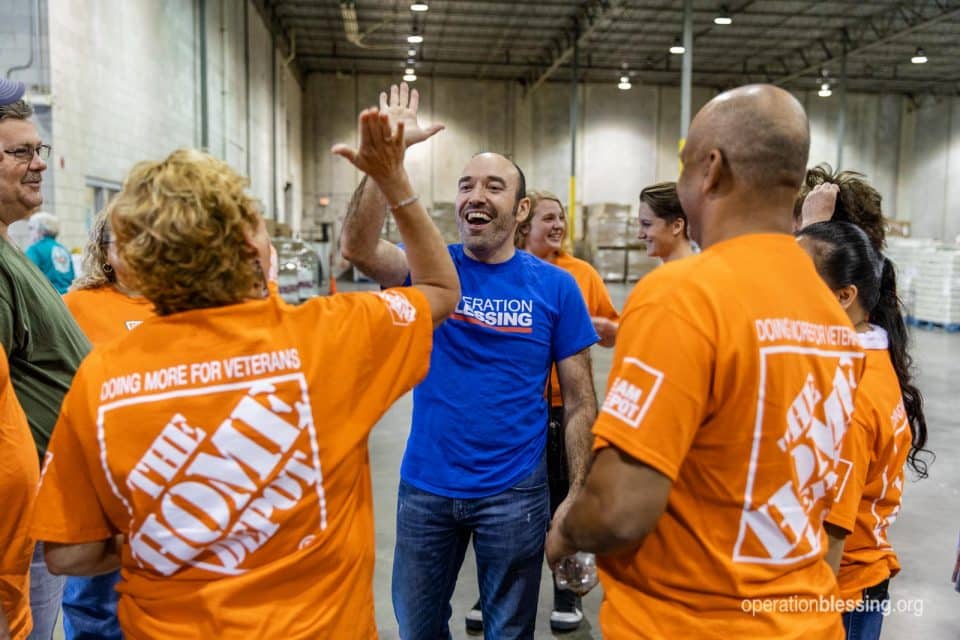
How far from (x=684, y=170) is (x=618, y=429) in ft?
1.90

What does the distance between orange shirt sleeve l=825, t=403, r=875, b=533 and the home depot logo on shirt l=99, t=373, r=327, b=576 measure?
3.73ft

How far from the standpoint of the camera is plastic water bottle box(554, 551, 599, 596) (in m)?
1.90

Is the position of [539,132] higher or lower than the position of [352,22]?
lower

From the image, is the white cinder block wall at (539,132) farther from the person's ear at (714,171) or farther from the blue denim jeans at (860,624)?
the person's ear at (714,171)

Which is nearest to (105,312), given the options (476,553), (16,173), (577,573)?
(16,173)

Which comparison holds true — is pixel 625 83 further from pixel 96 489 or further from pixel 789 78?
pixel 96 489

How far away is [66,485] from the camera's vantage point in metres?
1.37

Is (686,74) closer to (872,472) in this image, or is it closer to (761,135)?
(872,472)

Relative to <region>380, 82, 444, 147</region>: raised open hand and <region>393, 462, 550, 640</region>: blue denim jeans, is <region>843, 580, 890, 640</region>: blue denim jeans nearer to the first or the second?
<region>393, 462, 550, 640</region>: blue denim jeans

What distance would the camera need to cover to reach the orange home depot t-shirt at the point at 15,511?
1.79m

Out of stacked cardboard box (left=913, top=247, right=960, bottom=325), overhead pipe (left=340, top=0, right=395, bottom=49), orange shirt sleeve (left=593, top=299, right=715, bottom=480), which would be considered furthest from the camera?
overhead pipe (left=340, top=0, right=395, bottom=49)

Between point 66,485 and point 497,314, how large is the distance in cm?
146

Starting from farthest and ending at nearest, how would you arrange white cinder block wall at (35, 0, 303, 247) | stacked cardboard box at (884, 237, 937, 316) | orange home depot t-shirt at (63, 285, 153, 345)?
stacked cardboard box at (884, 237, 937, 316), white cinder block wall at (35, 0, 303, 247), orange home depot t-shirt at (63, 285, 153, 345)

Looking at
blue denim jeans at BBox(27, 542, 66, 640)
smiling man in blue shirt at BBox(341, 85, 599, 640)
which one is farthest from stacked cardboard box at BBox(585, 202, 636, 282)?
blue denim jeans at BBox(27, 542, 66, 640)
